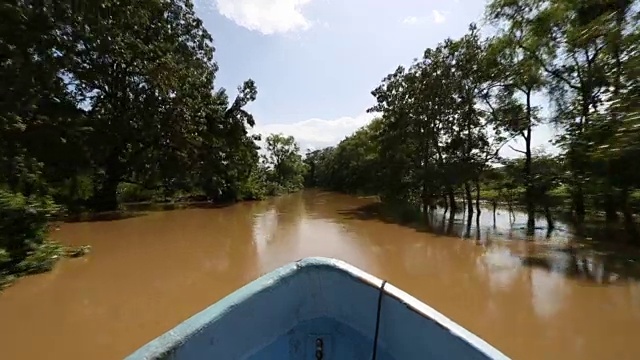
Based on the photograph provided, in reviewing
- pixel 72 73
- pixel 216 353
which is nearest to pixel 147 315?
pixel 216 353

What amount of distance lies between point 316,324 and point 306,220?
1532 centimetres

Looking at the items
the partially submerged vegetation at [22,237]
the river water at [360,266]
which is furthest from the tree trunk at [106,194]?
the partially submerged vegetation at [22,237]

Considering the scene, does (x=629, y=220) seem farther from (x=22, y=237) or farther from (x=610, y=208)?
(x=22, y=237)

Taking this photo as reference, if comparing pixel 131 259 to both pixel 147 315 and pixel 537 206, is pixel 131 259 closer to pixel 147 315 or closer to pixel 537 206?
pixel 147 315

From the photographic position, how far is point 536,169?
46.4 ft

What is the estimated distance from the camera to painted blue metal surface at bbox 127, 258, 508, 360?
1575 millimetres

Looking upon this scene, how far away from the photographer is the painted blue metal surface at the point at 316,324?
1575 mm

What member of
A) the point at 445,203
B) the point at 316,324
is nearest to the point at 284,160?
the point at 445,203

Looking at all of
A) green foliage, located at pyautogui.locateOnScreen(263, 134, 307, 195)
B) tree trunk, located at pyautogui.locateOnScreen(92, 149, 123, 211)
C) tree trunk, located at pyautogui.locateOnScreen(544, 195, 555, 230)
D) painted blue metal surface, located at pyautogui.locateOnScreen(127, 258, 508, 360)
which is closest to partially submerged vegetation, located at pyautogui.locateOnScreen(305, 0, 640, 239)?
tree trunk, located at pyautogui.locateOnScreen(544, 195, 555, 230)

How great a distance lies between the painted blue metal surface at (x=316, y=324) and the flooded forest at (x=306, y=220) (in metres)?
1.61

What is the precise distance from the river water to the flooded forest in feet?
0.14

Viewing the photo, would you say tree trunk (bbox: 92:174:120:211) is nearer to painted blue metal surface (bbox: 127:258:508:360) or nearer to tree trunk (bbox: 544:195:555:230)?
tree trunk (bbox: 544:195:555:230)

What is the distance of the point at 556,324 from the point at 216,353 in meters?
4.77

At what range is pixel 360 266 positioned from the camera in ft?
25.8
